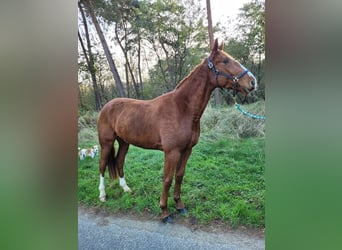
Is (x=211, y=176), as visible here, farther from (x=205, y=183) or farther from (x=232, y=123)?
(x=232, y=123)

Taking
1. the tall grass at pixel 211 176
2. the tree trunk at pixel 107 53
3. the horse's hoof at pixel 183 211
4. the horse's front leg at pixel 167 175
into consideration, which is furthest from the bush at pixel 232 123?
the tree trunk at pixel 107 53

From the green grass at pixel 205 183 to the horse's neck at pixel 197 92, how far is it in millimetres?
193

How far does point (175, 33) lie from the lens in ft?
5.93

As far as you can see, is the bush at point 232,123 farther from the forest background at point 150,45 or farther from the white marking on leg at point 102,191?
the white marking on leg at point 102,191

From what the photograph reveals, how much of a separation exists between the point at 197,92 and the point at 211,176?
0.53 m

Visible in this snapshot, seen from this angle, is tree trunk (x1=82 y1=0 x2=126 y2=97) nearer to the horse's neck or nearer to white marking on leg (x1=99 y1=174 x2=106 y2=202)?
the horse's neck

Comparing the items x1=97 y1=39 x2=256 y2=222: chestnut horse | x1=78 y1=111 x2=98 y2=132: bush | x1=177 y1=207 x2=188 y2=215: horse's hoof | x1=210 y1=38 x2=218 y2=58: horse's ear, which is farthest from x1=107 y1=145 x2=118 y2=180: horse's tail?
x1=210 y1=38 x2=218 y2=58: horse's ear

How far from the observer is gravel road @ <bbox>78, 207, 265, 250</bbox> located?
1620mm

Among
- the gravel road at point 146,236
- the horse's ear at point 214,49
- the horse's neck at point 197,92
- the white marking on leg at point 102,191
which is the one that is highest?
the horse's ear at point 214,49

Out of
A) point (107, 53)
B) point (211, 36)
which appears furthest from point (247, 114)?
point (107, 53)

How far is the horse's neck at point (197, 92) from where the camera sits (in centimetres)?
175
